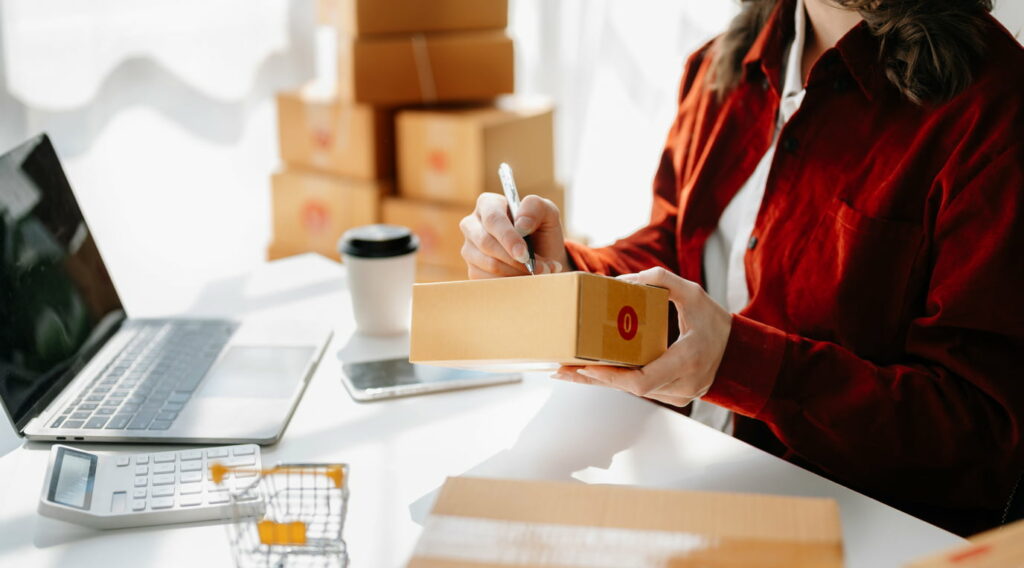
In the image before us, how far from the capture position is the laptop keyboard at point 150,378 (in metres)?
0.97

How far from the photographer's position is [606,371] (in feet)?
2.78

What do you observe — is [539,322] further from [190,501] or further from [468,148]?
[468,148]

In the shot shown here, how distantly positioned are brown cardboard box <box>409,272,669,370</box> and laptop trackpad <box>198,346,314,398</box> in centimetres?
28

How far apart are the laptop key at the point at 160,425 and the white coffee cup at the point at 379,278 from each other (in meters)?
0.33

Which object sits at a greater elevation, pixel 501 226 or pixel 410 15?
pixel 410 15

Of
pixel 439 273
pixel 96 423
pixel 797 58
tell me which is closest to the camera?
pixel 96 423

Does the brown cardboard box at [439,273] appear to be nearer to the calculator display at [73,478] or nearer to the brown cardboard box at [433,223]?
the brown cardboard box at [433,223]

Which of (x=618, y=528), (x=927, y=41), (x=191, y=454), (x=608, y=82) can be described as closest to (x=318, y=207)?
(x=608, y=82)

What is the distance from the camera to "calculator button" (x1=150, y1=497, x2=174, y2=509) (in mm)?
813

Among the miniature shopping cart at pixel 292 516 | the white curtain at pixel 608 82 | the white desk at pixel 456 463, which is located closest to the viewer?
the miniature shopping cart at pixel 292 516

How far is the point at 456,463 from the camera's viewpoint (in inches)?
36.2

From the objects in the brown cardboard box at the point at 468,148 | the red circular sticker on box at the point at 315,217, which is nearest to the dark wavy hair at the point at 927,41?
the brown cardboard box at the point at 468,148

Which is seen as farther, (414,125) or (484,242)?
(414,125)

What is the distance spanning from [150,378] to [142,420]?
0.11 m
